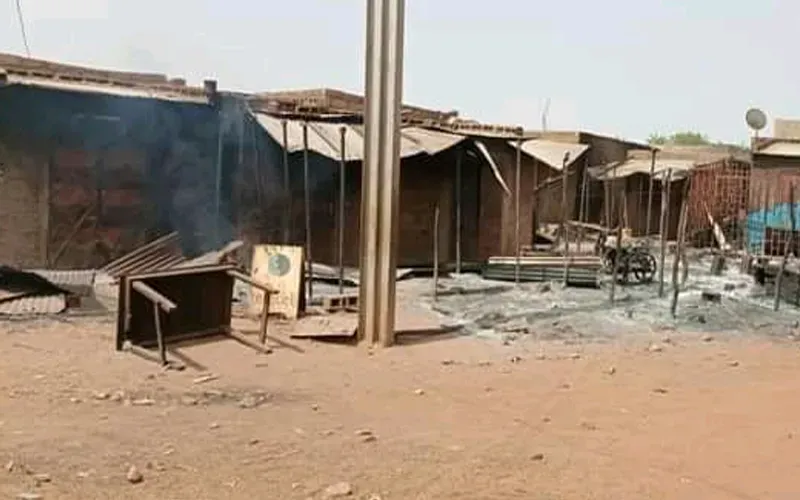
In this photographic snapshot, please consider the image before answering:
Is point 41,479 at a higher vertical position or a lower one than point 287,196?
lower

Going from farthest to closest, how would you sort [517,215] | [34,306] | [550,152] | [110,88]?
[550,152], [517,215], [110,88], [34,306]

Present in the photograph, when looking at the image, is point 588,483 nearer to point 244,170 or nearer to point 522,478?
point 522,478

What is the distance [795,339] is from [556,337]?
3157mm

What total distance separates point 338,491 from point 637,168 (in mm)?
26126

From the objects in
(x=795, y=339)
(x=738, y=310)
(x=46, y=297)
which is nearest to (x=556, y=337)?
(x=795, y=339)

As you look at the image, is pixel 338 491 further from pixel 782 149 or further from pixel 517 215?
pixel 782 149

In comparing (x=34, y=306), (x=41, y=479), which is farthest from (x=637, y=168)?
(x=41, y=479)

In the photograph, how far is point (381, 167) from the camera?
40.1 ft

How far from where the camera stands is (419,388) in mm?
9477

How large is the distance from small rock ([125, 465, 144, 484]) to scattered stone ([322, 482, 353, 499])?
1064mm

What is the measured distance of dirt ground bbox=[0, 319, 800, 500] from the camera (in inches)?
245

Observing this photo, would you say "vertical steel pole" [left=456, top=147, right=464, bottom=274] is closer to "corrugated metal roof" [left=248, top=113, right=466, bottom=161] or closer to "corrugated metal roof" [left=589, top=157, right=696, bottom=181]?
"corrugated metal roof" [left=248, top=113, right=466, bottom=161]

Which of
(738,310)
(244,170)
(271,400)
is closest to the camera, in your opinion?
(271,400)

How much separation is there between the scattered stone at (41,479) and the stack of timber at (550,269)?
13.4 m
